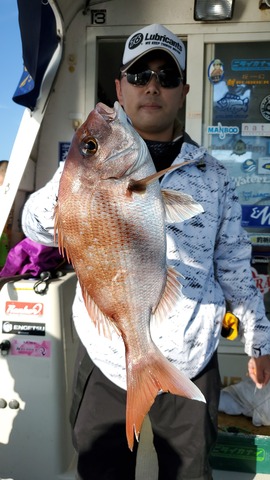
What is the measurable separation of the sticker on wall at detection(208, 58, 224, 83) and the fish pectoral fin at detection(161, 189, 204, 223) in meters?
2.81

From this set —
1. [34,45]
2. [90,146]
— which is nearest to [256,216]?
[34,45]

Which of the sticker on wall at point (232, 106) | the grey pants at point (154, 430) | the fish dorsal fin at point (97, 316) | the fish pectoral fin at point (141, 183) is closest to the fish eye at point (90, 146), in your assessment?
the fish pectoral fin at point (141, 183)

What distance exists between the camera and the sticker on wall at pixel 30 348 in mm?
2912

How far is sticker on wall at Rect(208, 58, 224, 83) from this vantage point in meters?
3.90

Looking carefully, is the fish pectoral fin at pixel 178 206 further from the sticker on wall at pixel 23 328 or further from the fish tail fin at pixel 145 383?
the sticker on wall at pixel 23 328

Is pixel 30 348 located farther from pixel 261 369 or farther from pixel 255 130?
pixel 255 130

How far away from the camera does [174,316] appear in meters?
1.87

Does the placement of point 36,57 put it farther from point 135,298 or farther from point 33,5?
point 135,298

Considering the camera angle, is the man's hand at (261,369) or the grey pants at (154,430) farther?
the man's hand at (261,369)

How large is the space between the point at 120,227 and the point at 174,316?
66 centimetres

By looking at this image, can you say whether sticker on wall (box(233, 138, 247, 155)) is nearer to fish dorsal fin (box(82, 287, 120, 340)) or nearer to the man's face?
the man's face

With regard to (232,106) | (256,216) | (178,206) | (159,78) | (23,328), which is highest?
(232,106)

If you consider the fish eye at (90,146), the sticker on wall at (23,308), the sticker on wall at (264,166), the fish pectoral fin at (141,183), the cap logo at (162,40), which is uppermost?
the cap logo at (162,40)

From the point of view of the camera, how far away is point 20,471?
294cm
